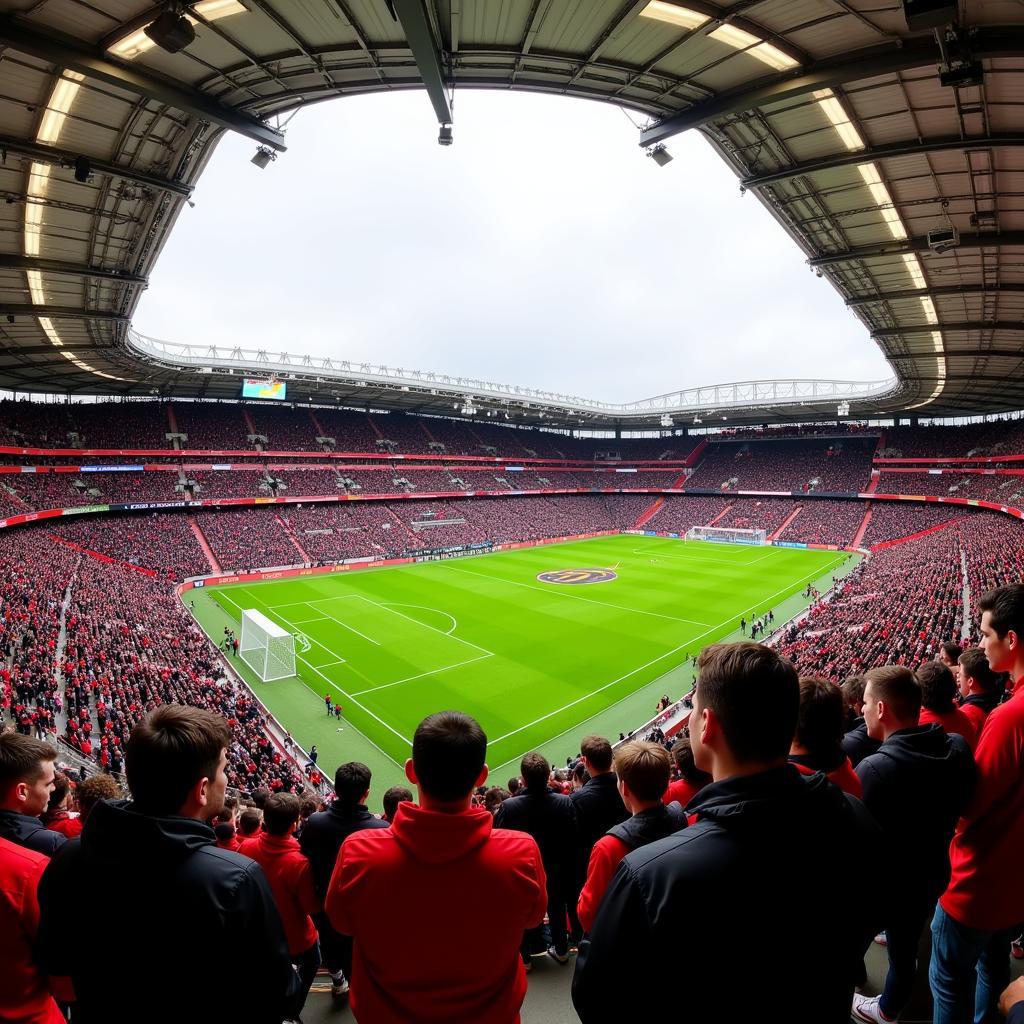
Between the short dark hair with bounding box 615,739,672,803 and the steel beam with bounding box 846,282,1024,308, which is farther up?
the steel beam with bounding box 846,282,1024,308

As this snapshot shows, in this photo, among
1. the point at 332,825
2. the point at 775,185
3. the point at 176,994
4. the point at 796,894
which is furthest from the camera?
the point at 775,185

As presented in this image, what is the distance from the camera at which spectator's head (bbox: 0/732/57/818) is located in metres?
3.11

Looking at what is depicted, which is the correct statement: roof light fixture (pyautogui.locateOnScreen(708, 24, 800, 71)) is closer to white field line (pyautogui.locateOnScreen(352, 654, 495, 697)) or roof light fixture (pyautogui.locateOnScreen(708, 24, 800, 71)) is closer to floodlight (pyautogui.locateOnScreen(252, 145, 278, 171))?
floodlight (pyautogui.locateOnScreen(252, 145, 278, 171))

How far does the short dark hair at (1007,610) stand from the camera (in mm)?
3689

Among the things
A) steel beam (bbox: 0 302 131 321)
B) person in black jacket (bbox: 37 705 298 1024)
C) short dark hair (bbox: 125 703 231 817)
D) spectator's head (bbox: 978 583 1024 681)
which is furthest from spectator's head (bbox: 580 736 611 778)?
steel beam (bbox: 0 302 131 321)

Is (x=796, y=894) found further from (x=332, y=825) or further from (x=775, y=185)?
(x=775, y=185)

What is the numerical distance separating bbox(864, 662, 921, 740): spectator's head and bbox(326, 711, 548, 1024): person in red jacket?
229 cm

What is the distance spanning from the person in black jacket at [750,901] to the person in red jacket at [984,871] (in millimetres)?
1998

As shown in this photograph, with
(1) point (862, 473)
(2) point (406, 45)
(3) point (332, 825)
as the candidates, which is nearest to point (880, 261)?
(2) point (406, 45)

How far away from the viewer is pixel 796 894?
1586 millimetres

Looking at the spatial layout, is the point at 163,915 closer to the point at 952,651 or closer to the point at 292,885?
the point at 292,885

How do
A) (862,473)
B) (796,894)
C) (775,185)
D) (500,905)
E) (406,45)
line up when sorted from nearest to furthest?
(796,894) → (500,905) → (406,45) → (775,185) → (862,473)

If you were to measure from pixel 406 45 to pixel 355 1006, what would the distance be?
43.4 ft

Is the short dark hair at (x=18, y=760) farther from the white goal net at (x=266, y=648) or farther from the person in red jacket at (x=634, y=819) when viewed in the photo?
the white goal net at (x=266, y=648)
